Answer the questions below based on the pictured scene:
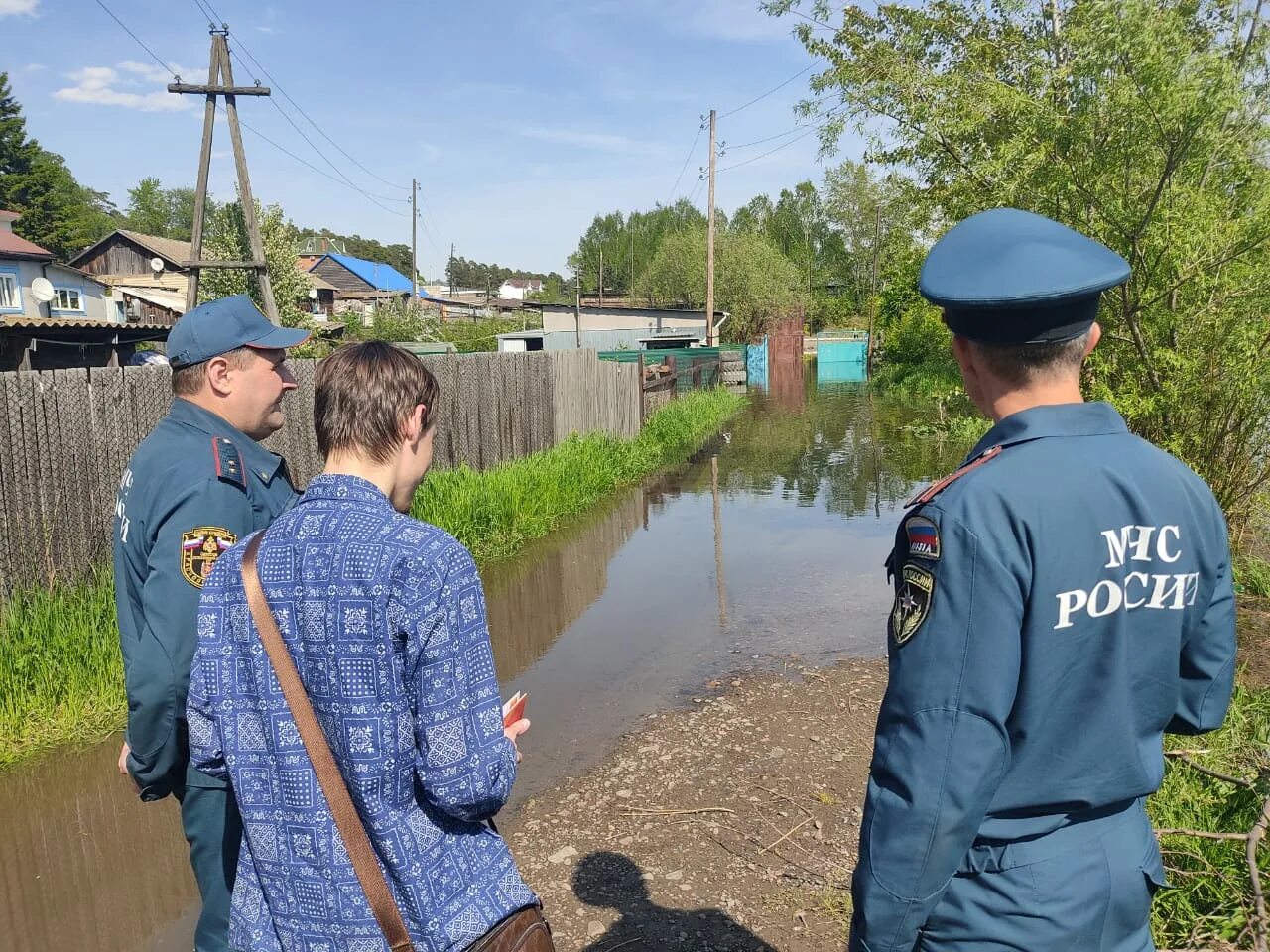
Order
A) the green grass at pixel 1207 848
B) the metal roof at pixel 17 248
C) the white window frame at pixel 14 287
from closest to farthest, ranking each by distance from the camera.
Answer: the green grass at pixel 1207 848 → the metal roof at pixel 17 248 → the white window frame at pixel 14 287

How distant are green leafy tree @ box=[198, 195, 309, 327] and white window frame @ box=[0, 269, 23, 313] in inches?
318

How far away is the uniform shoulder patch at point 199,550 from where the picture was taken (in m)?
2.20

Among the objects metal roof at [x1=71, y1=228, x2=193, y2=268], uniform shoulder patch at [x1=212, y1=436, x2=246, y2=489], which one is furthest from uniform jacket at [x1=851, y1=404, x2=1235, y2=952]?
metal roof at [x1=71, y1=228, x2=193, y2=268]

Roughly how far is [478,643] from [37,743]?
430cm

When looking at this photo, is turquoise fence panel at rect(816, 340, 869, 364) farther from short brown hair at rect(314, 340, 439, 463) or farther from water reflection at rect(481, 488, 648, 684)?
short brown hair at rect(314, 340, 439, 463)

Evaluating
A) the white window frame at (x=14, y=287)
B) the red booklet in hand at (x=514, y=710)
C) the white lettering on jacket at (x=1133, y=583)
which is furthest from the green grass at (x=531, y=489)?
the white window frame at (x=14, y=287)

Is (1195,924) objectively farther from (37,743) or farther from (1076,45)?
(1076,45)

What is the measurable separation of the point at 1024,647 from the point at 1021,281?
603 mm

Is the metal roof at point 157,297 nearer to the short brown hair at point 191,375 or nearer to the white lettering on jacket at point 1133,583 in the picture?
the short brown hair at point 191,375

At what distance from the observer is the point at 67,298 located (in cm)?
3416

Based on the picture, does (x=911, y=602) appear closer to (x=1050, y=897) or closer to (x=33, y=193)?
(x=1050, y=897)

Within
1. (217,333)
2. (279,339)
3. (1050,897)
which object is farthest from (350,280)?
Answer: (1050,897)

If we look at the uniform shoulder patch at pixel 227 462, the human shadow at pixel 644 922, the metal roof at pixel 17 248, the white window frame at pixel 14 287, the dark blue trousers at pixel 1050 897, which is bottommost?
the human shadow at pixel 644 922

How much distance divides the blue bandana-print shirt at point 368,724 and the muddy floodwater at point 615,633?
2395mm
